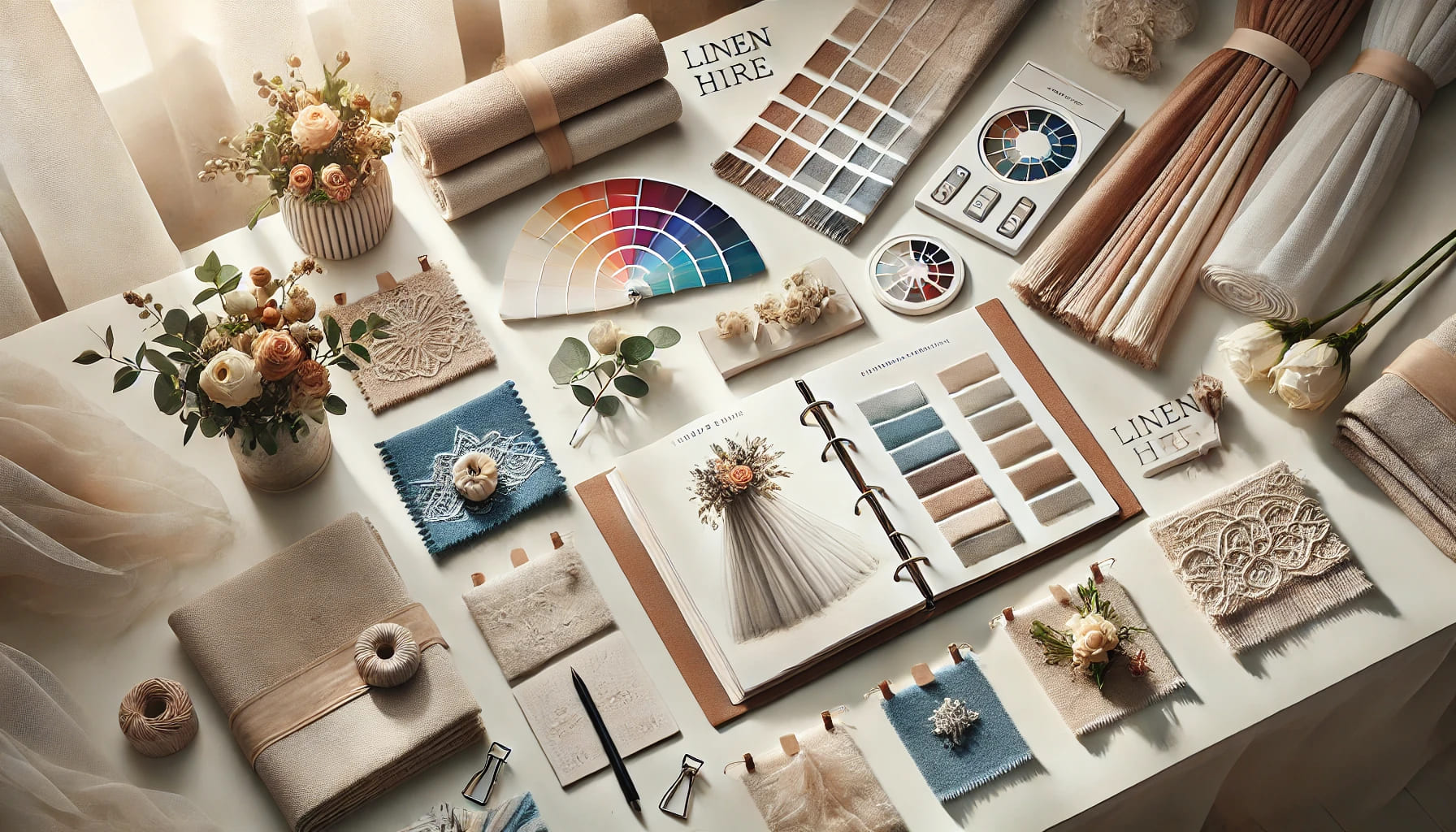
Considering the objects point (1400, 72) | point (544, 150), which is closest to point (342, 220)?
point (544, 150)

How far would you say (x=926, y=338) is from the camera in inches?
60.7

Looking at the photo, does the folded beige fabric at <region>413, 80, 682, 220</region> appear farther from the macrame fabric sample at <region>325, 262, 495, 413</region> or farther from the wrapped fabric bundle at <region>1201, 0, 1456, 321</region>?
the wrapped fabric bundle at <region>1201, 0, 1456, 321</region>

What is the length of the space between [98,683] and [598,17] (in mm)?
1470

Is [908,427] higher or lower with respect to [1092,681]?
higher

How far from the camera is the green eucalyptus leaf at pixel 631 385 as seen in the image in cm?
149

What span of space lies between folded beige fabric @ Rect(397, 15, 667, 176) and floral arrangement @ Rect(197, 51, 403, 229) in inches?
3.4

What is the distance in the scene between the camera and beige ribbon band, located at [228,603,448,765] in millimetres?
1243

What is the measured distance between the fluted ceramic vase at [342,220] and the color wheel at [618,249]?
183 mm

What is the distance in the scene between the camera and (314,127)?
1450 mm

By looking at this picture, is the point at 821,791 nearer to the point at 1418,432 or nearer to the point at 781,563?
the point at 781,563

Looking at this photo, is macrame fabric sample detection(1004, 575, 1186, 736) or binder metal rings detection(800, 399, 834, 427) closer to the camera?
macrame fabric sample detection(1004, 575, 1186, 736)

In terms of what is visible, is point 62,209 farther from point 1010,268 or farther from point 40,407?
point 1010,268

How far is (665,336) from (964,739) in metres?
0.62

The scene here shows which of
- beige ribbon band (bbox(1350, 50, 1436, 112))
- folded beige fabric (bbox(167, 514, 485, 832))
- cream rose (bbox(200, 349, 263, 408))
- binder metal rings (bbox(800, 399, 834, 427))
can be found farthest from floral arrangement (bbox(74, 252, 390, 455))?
beige ribbon band (bbox(1350, 50, 1436, 112))
